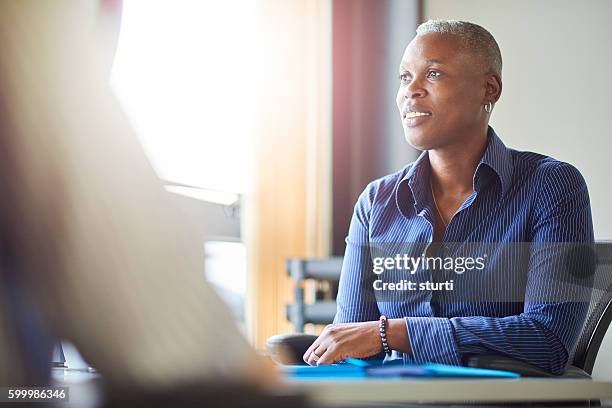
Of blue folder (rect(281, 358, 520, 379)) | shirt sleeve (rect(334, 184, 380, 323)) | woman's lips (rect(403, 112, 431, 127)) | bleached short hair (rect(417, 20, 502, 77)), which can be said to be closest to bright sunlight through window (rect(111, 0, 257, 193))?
shirt sleeve (rect(334, 184, 380, 323))

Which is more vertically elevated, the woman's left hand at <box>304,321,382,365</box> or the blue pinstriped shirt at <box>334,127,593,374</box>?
the blue pinstriped shirt at <box>334,127,593,374</box>

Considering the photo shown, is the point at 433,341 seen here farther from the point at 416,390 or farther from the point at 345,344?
the point at 416,390

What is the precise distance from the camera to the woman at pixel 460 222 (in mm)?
1138

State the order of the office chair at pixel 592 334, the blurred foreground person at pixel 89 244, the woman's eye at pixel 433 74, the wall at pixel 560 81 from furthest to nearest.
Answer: the wall at pixel 560 81 < the woman's eye at pixel 433 74 < the office chair at pixel 592 334 < the blurred foreground person at pixel 89 244

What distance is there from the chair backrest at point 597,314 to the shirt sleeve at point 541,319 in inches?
2.7

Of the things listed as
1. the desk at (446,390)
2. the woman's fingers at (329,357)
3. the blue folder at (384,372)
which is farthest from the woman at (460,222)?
the desk at (446,390)

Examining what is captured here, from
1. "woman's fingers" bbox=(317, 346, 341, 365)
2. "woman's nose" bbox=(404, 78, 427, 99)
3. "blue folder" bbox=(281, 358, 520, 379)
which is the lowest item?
"woman's fingers" bbox=(317, 346, 341, 365)

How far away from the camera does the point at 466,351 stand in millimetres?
1119

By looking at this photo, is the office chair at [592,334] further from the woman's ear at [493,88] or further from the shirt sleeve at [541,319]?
the woman's ear at [493,88]

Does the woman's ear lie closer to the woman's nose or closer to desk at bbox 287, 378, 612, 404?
the woman's nose

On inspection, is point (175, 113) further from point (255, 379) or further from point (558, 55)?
point (255, 379)

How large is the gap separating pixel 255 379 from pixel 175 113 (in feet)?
4.25

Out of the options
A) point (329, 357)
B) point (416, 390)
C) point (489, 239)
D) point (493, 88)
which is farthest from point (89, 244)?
point (493, 88)

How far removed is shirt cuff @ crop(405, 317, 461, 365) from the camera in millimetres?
1130
